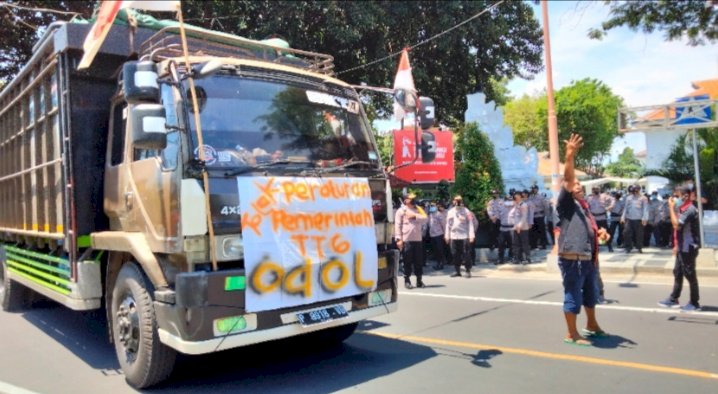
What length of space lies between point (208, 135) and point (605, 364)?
394cm

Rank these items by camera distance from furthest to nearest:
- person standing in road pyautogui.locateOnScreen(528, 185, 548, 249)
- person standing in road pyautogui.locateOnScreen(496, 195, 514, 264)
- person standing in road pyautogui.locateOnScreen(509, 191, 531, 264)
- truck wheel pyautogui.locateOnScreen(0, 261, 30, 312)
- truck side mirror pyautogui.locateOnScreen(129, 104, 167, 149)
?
person standing in road pyautogui.locateOnScreen(528, 185, 548, 249) → person standing in road pyautogui.locateOnScreen(496, 195, 514, 264) → person standing in road pyautogui.locateOnScreen(509, 191, 531, 264) → truck wheel pyautogui.locateOnScreen(0, 261, 30, 312) → truck side mirror pyautogui.locateOnScreen(129, 104, 167, 149)

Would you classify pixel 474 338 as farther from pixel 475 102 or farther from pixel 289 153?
pixel 475 102

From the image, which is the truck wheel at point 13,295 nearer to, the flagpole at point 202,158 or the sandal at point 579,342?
the flagpole at point 202,158

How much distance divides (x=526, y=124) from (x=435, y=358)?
4353 cm

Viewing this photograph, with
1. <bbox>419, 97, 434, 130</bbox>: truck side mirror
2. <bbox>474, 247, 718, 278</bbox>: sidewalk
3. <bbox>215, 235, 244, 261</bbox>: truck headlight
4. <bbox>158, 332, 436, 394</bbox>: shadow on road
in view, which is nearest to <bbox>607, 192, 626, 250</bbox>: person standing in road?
<bbox>474, 247, 718, 278</bbox>: sidewalk

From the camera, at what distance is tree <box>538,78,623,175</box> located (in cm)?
3959

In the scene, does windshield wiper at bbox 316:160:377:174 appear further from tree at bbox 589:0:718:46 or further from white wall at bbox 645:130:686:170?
white wall at bbox 645:130:686:170

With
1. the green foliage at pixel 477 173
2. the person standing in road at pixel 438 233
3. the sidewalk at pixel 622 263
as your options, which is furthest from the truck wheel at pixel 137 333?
the green foliage at pixel 477 173

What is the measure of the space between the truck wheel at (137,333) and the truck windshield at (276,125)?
129cm

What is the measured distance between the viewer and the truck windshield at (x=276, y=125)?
4.65 m

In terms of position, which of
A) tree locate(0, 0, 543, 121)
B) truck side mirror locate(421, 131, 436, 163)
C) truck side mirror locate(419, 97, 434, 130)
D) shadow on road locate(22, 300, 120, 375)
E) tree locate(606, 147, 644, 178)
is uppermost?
tree locate(0, 0, 543, 121)

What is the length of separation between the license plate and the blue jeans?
2.42 metres

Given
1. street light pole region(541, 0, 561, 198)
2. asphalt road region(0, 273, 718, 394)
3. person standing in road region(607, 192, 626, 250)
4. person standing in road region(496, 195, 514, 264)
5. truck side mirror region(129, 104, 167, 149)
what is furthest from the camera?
person standing in road region(607, 192, 626, 250)

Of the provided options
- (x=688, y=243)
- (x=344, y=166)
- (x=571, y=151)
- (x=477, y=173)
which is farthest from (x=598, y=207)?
(x=344, y=166)
